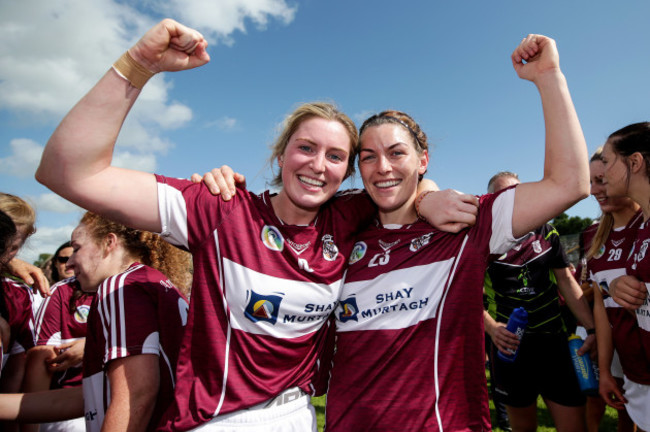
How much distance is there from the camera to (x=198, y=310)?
6.05 ft

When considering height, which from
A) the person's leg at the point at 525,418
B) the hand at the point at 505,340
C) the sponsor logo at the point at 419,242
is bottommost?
the person's leg at the point at 525,418

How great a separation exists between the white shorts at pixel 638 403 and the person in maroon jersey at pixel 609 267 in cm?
10

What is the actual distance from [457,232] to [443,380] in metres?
0.73

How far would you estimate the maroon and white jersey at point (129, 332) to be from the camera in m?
1.88

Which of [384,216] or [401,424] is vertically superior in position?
[384,216]

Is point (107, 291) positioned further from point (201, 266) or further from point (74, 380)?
point (74, 380)

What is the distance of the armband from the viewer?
1.62 metres

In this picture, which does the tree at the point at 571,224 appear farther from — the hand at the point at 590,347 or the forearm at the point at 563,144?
the forearm at the point at 563,144

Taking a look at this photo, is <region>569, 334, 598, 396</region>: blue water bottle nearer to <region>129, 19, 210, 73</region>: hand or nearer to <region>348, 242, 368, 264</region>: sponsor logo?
<region>348, 242, 368, 264</region>: sponsor logo

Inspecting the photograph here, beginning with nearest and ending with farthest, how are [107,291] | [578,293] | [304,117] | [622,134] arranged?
[107,291] → [304,117] → [622,134] → [578,293]

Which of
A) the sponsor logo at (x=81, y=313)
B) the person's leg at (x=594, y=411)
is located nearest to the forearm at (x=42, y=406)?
the sponsor logo at (x=81, y=313)

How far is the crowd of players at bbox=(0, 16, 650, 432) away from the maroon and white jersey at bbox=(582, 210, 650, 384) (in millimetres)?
2004

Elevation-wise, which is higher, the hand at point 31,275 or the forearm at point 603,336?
the hand at point 31,275

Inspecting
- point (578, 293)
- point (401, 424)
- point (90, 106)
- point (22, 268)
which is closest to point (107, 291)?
point (90, 106)
